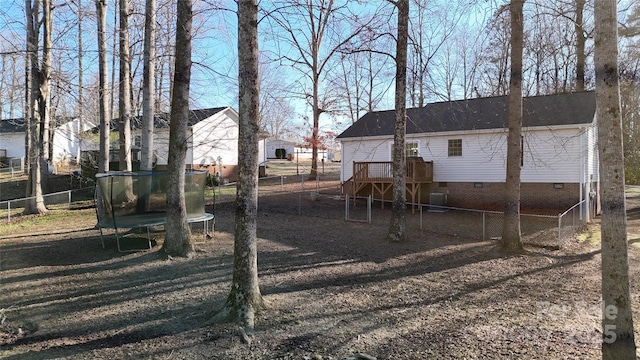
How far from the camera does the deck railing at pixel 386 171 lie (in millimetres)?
17781

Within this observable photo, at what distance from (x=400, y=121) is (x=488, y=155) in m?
9.16

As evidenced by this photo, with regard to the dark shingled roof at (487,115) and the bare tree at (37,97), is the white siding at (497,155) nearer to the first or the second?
the dark shingled roof at (487,115)

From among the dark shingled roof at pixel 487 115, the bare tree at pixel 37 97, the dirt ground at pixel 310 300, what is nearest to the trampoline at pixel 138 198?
the dirt ground at pixel 310 300

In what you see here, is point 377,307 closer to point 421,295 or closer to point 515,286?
point 421,295

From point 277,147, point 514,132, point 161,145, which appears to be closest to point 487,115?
point 514,132

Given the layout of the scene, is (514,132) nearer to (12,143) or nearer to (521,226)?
(521,226)

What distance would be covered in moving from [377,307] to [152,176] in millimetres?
6688

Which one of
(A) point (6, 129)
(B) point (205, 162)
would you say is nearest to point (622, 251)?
(B) point (205, 162)

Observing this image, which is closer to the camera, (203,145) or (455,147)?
(455,147)

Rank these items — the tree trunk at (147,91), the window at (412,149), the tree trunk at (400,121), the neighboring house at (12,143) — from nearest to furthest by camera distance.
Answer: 1. the tree trunk at (147,91)
2. the tree trunk at (400,121)
3. the window at (412,149)
4. the neighboring house at (12,143)

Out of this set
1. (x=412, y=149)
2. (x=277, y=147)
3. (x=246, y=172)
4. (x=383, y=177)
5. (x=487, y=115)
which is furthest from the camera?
(x=277, y=147)

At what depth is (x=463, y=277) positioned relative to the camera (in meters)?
7.53

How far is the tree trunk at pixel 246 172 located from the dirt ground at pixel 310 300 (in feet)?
1.21

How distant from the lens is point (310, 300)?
5.69 meters
